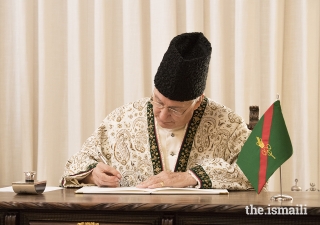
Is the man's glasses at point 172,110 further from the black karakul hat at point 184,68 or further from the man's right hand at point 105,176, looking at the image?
the man's right hand at point 105,176

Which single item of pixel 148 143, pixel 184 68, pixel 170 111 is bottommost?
pixel 148 143

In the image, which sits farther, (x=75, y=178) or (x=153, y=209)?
(x=75, y=178)

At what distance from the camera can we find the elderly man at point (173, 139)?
2.99 m

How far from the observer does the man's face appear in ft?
10.5

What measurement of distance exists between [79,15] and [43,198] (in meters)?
2.11

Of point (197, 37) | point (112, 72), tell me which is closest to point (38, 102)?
point (112, 72)

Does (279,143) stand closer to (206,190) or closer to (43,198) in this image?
(206,190)

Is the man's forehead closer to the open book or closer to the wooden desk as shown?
the open book

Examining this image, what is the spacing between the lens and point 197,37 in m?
3.20

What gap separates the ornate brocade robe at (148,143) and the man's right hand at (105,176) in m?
0.08

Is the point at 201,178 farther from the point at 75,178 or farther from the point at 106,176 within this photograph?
the point at 75,178

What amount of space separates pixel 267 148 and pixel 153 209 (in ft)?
1.93

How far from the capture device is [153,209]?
7.65 feet

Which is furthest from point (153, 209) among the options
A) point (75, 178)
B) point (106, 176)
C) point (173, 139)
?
point (173, 139)
